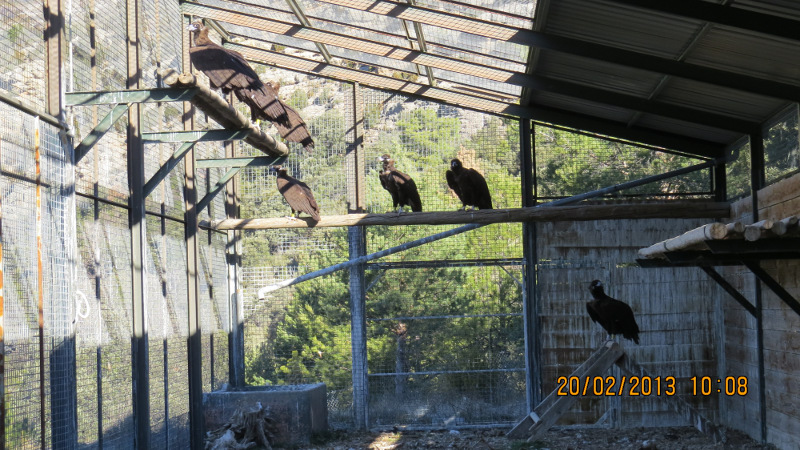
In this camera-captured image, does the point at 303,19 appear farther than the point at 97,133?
Yes

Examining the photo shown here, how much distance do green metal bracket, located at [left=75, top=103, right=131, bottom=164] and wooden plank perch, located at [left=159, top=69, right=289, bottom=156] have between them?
41 centimetres

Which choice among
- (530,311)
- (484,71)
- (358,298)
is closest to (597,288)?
(530,311)

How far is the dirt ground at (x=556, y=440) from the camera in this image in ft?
28.7

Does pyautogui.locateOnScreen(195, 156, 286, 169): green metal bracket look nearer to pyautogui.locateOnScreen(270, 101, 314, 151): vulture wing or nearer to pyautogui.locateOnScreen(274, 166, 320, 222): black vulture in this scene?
pyautogui.locateOnScreen(270, 101, 314, 151): vulture wing

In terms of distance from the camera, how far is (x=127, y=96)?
6098mm

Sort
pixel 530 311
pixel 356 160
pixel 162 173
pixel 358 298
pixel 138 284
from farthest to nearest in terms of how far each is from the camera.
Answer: pixel 356 160 < pixel 358 298 < pixel 530 311 < pixel 162 173 < pixel 138 284

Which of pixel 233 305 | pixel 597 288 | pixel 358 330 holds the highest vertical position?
pixel 597 288

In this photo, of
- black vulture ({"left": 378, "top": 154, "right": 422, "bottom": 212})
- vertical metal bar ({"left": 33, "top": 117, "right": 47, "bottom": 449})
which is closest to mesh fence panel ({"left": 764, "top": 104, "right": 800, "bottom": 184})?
black vulture ({"left": 378, "top": 154, "right": 422, "bottom": 212})

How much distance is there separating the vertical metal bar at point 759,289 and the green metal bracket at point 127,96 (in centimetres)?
599

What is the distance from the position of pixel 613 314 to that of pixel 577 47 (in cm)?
319

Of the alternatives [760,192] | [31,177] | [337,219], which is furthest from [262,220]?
[760,192]

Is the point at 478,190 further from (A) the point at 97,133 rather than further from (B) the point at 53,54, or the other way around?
(B) the point at 53,54

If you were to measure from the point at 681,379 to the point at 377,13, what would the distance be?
590 centimetres

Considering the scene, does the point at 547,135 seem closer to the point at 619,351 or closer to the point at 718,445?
the point at 619,351
